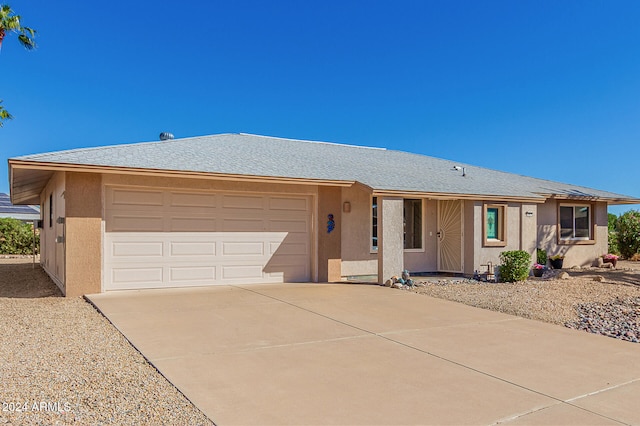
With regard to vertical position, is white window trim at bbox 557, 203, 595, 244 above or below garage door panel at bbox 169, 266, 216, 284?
above

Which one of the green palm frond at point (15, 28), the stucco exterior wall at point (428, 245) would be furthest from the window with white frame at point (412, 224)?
the green palm frond at point (15, 28)

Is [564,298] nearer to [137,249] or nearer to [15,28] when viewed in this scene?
[137,249]

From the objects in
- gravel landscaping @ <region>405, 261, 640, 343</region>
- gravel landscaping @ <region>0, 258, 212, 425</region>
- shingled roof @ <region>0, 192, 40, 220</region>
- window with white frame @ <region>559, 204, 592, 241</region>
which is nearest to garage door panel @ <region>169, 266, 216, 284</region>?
gravel landscaping @ <region>0, 258, 212, 425</region>

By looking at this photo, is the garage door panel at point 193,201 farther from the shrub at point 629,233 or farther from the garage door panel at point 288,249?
the shrub at point 629,233

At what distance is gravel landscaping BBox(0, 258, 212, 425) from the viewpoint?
3609mm

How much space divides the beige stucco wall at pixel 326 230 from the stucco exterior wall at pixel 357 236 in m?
0.32

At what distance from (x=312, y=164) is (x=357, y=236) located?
254 centimetres

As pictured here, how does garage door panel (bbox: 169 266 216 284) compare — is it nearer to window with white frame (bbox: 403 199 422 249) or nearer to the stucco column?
the stucco column

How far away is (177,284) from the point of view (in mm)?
10891

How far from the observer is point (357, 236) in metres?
13.1

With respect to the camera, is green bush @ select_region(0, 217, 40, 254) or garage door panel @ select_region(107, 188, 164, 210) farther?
green bush @ select_region(0, 217, 40, 254)

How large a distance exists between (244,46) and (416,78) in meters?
8.66

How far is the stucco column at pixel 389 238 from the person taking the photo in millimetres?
11867

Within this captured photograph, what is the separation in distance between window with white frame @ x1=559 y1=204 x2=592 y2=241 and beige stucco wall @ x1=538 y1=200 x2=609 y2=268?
0.82 ft
